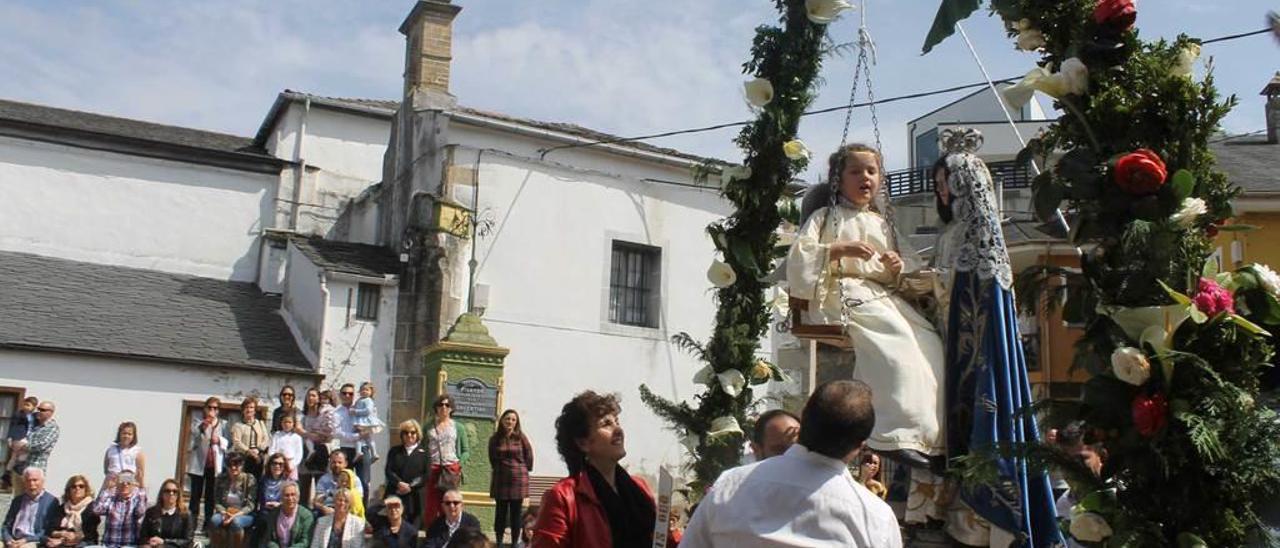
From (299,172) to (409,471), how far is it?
15.7 meters

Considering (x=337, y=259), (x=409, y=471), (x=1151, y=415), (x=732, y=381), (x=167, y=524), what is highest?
(x=337, y=259)

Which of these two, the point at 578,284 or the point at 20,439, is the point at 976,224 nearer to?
the point at 20,439

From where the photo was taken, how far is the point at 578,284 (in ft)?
82.1

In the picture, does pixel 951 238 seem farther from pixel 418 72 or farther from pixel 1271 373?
pixel 418 72

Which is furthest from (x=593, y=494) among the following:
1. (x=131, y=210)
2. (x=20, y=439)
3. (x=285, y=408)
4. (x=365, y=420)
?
(x=131, y=210)

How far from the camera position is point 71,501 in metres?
14.0

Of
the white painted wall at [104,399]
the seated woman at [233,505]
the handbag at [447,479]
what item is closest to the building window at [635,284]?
the white painted wall at [104,399]

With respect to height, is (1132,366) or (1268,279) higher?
(1268,279)

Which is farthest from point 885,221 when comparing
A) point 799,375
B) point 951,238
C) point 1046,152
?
point 799,375

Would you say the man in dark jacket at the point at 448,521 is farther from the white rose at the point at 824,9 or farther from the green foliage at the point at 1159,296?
the green foliage at the point at 1159,296

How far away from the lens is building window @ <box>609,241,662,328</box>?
25750 millimetres

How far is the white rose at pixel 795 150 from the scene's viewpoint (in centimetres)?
673

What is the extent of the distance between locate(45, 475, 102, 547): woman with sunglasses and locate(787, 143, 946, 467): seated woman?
32.3 ft

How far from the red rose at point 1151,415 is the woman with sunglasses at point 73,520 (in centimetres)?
1164
